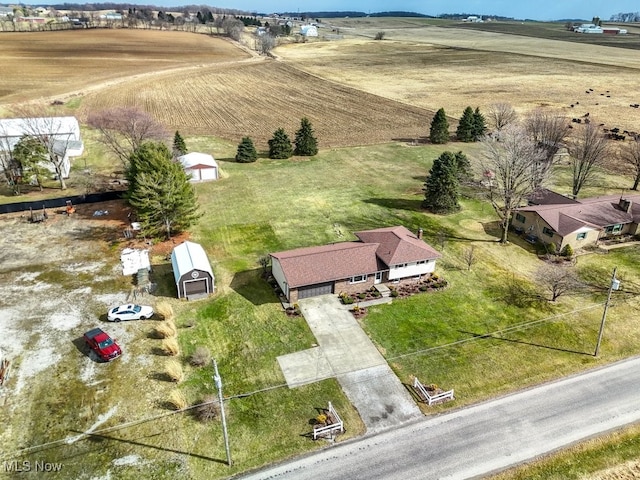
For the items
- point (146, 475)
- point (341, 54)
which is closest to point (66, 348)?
point (146, 475)

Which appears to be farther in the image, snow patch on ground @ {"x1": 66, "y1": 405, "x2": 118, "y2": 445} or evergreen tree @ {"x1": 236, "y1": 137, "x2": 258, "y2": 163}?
evergreen tree @ {"x1": 236, "y1": 137, "x2": 258, "y2": 163}

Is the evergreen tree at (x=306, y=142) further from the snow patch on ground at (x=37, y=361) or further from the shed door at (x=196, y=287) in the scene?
the snow patch on ground at (x=37, y=361)

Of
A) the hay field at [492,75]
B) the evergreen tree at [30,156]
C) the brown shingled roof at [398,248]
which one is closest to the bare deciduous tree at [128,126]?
the evergreen tree at [30,156]

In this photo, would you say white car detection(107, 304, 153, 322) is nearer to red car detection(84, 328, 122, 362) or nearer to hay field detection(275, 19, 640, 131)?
red car detection(84, 328, 122, 362)

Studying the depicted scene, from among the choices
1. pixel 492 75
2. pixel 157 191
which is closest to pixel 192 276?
pixel 157 191

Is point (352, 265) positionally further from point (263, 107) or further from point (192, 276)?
point (263, 107)

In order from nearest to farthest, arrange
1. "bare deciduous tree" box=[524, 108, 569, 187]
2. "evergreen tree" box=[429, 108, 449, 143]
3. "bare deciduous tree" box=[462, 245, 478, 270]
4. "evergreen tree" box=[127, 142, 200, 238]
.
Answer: "bare deciduous tree" box=[462, 245, 478, 270] → "evergreen tree" box=[127, 142, 200, 238] → "bare deciduous tree" box=[524, 108, 569, 187] → "evergreen tree" box=[429, 108, 449, 143]

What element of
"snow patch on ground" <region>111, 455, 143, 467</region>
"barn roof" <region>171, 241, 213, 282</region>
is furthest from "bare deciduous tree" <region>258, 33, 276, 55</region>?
"snow patch on ground" <region>111, 455, 143, 467</region>
